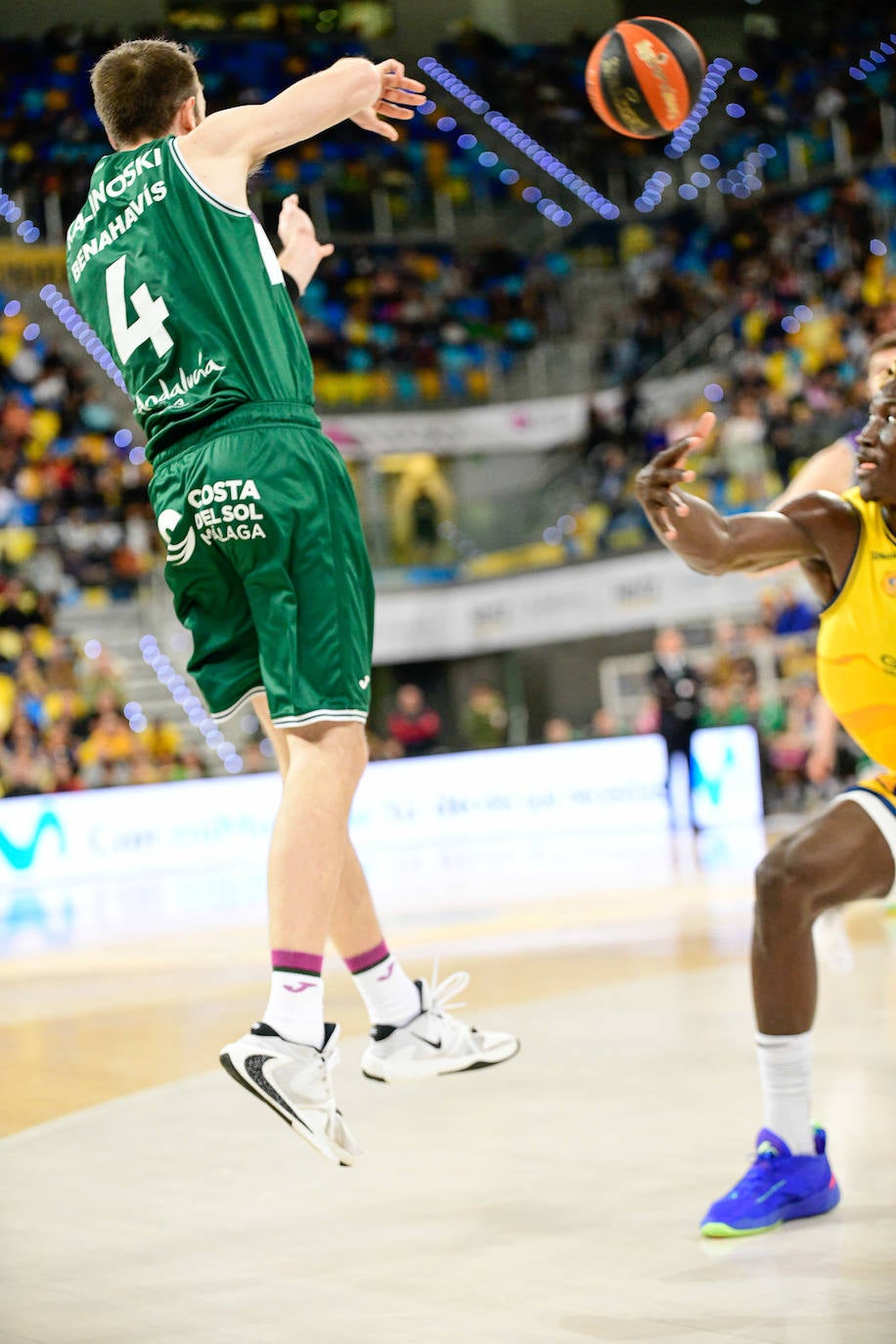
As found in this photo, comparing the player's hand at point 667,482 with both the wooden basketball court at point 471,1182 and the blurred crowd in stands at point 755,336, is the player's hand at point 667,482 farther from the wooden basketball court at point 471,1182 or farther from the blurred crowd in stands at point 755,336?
the blurred crowd in stands at point 755,336

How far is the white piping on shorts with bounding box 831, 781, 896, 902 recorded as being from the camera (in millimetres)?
3775

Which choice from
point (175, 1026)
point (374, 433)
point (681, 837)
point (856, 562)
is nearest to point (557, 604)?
point (374, 433)

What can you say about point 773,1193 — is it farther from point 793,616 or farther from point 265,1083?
point 793,616

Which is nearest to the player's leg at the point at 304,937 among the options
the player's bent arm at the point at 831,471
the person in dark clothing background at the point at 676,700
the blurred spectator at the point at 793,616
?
the player's bent arm at the point at 831,471

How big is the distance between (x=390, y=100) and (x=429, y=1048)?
2133 millimetres

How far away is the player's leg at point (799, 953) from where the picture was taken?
3.71m

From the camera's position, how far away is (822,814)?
3941 millimetres

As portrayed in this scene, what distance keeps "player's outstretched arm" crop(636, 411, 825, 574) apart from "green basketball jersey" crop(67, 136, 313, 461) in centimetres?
81

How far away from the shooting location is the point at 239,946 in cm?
938

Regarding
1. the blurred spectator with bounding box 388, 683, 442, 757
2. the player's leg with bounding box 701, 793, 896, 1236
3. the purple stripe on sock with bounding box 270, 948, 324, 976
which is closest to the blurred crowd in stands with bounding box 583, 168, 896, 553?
the blurred spectator with bounding box 388, 683, 442, 757

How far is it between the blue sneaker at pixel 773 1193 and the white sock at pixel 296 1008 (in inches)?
37.4
